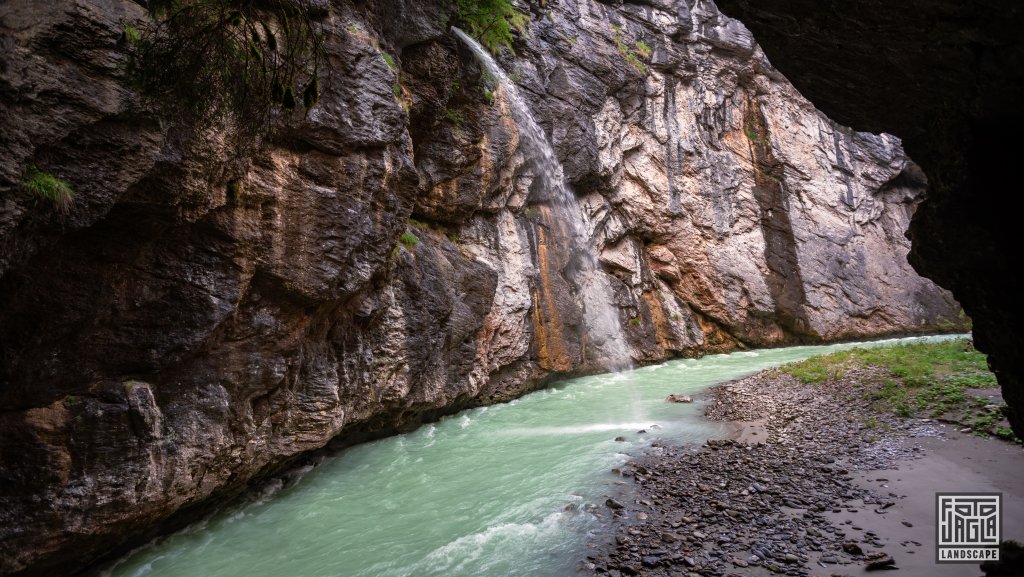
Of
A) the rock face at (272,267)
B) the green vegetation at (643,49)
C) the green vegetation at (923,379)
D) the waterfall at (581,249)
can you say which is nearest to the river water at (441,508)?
the rock face at (272,267)

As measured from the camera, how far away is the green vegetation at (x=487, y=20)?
14.2 metres

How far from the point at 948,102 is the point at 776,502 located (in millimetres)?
4608

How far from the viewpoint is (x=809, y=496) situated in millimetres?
5777

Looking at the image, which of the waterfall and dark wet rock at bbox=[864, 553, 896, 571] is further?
the waterfall

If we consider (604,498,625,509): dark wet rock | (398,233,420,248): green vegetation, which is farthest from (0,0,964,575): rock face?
(604,498,625,509): dark wet rock

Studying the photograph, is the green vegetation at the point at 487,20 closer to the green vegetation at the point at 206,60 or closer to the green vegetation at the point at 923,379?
the green vegetation at the point at 206,60

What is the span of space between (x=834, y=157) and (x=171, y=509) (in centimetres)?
3498

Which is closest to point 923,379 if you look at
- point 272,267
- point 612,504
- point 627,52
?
point 612,504

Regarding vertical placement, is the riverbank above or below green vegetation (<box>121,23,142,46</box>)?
below

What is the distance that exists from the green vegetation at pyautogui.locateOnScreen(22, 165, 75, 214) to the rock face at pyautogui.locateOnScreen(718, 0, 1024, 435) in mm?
6787

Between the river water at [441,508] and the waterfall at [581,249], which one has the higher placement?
the waterfall at [581,249]

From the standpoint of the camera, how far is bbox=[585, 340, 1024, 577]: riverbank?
4520 mm

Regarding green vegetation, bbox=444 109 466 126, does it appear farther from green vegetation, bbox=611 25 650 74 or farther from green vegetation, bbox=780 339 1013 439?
green vegetation, bbox=611 25 650 74

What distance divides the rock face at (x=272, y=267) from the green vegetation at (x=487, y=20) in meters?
1.75
